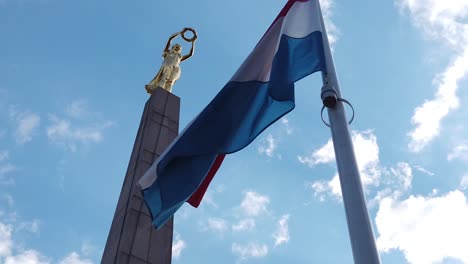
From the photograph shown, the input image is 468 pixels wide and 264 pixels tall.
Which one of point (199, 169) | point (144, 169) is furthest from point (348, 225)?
point (144, 169)

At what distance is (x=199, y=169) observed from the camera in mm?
8992

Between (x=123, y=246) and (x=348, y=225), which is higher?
(x=123, y=246)

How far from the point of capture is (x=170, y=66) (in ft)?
55.5

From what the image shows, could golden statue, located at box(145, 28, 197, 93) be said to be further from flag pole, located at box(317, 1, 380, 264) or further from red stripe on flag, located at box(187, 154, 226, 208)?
flag pole, located at box(317, 1, 380, 264)

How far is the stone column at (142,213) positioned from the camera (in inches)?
441

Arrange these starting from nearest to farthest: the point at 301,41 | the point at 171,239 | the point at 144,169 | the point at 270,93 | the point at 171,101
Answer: the point at 270,93, the point at 301,41, the point at 171,239, the point at 144,169, the point at 171,101

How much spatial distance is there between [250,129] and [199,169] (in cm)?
110

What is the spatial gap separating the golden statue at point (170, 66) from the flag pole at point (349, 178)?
9.31 meters

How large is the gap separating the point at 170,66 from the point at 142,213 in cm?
605

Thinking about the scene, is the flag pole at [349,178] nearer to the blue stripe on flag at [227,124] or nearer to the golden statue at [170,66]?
the blue stripe on flag at [227,124]

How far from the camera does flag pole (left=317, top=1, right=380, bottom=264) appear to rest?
18.3 ft

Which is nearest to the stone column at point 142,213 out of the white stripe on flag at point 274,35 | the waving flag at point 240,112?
the waving flag at point 240,112

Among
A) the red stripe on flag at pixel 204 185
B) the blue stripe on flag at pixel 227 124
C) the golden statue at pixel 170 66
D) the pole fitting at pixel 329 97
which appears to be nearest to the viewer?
the pole fitting at pixel 329 97

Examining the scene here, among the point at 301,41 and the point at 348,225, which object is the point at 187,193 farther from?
the point at 348,225
